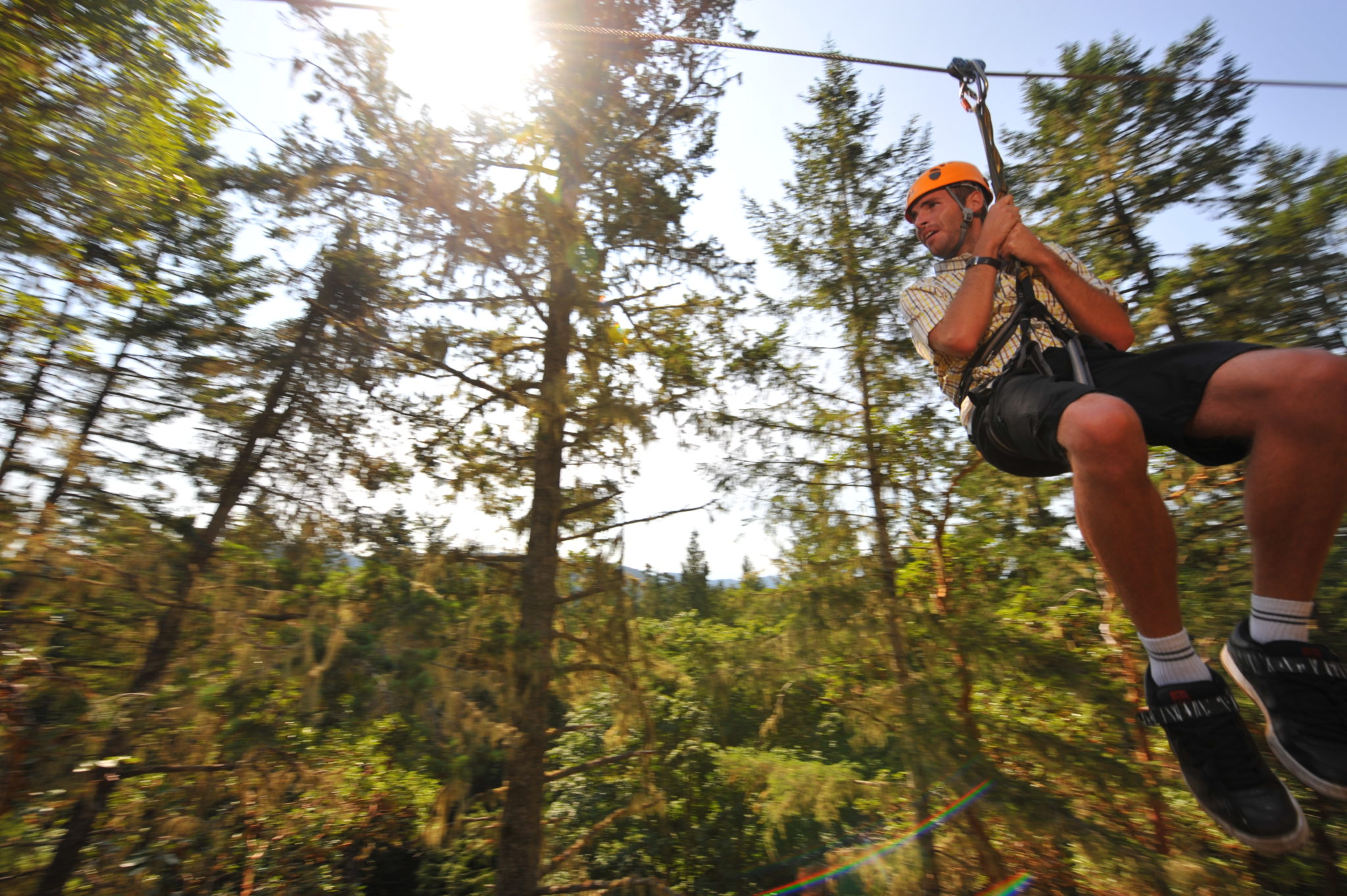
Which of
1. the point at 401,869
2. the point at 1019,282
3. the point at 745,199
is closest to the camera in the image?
the point at 1019,282

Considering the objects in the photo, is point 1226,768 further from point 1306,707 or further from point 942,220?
point 942,220

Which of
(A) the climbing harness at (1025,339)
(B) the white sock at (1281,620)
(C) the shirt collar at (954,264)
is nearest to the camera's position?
(B) the white sock at (1281,620)

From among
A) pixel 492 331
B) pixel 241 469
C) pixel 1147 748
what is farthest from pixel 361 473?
pixel 1147 748

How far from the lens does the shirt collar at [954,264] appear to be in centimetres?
223

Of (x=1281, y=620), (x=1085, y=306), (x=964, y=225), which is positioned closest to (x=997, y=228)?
(x=964, y=225)

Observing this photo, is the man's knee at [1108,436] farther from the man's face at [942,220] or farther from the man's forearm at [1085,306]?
the man's face at [942,220]

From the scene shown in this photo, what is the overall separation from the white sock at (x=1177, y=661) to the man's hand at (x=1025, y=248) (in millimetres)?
1117

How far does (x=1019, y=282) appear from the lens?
2068 millimetres

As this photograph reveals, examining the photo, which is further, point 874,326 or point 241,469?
point 874,326

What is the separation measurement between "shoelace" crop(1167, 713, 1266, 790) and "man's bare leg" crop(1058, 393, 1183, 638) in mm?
217

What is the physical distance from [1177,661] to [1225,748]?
196mm

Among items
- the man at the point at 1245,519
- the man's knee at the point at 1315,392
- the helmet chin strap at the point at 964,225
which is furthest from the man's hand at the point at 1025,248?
the man's knee at the point at 1315,392

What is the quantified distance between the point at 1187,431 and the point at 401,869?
79.2 feet

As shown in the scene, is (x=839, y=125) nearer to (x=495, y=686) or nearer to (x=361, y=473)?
(x=361, y=473)
